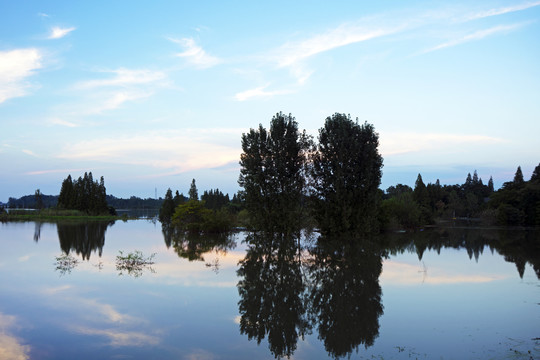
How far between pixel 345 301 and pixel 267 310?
256 cm

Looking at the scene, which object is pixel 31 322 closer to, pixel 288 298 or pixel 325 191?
pixel 288 298

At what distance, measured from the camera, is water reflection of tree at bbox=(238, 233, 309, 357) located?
8680 millimetres

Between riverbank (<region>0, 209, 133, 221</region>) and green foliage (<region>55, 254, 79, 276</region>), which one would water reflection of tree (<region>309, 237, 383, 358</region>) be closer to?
green foliage (<region>55, 254, 79, 276</region>)

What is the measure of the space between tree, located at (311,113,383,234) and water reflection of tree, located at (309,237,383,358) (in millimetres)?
11946

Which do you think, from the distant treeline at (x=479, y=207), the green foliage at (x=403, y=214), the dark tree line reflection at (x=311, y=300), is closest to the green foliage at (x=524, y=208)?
the distant treeline at (x=479, y=207)

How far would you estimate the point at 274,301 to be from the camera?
11.9m

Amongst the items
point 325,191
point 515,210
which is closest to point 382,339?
point 325,191

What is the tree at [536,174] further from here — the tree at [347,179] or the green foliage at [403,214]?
the tree at [347,179]

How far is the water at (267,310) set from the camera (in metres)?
7.73

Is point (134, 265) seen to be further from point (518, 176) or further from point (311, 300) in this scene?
point (518, 176)

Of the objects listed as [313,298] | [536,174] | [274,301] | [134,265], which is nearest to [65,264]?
[134,265]

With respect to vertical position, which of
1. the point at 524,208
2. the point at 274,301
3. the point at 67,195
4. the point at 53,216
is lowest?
the point at 274,301

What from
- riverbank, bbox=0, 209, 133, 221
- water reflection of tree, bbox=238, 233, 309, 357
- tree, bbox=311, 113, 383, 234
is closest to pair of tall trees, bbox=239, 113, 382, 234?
tree, bbox=311, 113, 383, 234

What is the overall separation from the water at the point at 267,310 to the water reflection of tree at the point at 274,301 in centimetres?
5
